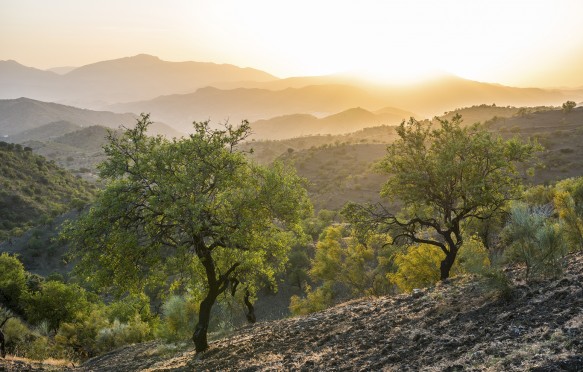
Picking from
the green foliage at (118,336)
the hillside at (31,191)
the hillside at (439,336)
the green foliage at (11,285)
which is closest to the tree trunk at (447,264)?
the hillside at (439,336)

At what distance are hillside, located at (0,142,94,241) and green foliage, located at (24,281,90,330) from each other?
36017 mm

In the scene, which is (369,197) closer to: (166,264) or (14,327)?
(14,327)

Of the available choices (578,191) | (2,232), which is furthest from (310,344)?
(2,232)

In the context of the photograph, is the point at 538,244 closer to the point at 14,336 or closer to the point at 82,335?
the point at 14,336

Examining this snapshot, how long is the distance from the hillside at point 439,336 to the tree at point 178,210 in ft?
9.95

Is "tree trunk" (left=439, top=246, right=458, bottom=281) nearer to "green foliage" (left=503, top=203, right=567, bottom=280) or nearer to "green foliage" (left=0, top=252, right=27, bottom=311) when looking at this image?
"green foliage" (left=503, top=203, right=567, bottom=280)

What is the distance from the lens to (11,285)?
4316 cm

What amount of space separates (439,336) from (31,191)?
91.9 meters

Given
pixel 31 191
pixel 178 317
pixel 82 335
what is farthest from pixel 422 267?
pixel 31 191

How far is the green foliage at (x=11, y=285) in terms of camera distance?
42.6 m

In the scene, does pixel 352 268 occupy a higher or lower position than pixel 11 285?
higher

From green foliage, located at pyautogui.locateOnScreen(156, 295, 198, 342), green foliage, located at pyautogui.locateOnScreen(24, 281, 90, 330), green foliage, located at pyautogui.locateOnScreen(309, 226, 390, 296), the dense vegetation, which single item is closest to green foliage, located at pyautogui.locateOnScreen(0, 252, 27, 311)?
green foliage, located at pyautogui.locateOnScreen(24, 281, 90, 330)

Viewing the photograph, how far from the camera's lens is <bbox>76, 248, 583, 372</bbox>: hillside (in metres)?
7.77

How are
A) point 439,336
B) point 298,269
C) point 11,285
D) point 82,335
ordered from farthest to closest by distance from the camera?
point 298,269 → point 11,285 → point 82,335 → point 439,336
